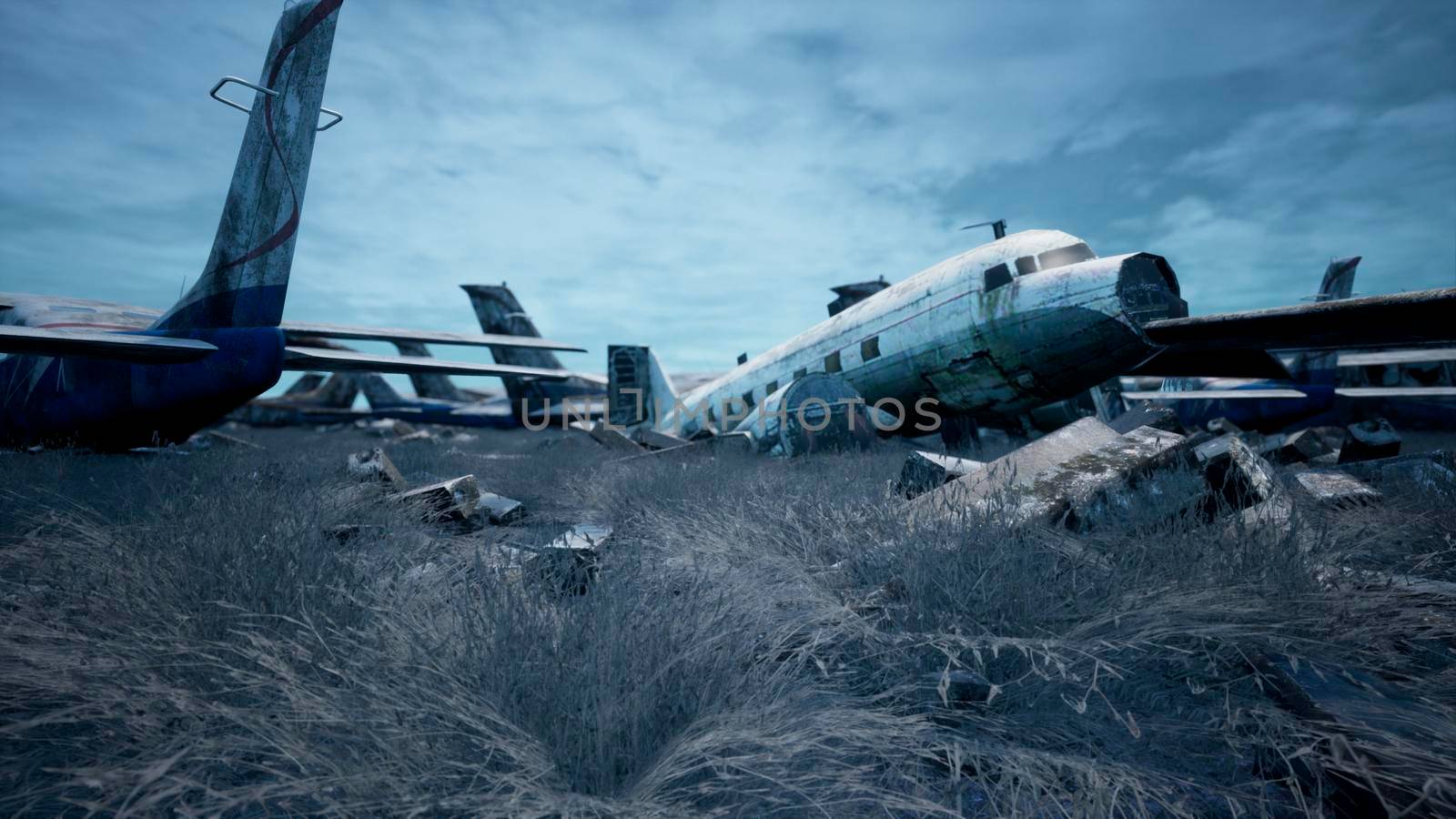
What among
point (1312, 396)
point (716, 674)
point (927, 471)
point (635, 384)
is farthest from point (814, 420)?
point (1312, 396)

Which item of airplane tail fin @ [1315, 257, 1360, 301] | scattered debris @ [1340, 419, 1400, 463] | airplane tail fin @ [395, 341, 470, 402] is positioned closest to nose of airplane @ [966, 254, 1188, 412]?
scattered debris @ [1340, 419, 1400, 463]

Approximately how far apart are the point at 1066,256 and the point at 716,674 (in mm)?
9832

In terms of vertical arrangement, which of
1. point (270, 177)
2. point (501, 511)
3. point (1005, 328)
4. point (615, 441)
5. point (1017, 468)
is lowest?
point (501, 511)

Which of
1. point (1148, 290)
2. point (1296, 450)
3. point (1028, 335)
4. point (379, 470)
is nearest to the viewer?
point (379, 470)

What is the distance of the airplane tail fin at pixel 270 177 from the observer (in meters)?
7.99

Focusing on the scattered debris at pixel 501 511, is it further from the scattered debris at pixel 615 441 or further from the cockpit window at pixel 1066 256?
the cockpit window at pixel 1066 256

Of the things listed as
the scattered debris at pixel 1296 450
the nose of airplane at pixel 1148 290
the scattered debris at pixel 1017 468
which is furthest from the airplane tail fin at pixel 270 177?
the scattered debris at pixel 1296 450

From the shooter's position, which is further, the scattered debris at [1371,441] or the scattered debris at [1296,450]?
Answer: the scattered debris at [1296,450]

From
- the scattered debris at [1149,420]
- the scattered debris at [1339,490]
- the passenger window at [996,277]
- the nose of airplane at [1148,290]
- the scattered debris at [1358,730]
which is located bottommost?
the scattered debris at [1358,730]

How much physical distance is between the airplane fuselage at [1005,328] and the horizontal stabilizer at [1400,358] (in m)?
7.24

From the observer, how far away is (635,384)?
20.7 meters

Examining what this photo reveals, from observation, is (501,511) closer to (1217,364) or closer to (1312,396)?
(1217,364)

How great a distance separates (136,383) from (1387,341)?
13.9 m

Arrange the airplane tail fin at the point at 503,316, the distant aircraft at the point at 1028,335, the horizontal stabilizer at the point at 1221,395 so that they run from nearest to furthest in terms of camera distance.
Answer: the distant aircraft at the point at 1028,335 → the horizontal stabilizer at the point at 1221,395 → the airplane tail fin at the point at 503,316
